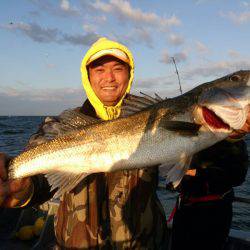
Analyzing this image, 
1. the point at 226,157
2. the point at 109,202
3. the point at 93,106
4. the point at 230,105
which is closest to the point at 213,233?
the point at 226,157

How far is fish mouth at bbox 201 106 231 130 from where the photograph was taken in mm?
3961

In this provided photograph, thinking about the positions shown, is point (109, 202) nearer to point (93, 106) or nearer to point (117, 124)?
point (117, 124)

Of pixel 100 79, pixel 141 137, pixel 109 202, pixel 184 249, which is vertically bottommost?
pixel 184 249

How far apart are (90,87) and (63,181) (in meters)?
1.88

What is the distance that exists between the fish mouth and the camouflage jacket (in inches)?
43.3

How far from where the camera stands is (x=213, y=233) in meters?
4.83

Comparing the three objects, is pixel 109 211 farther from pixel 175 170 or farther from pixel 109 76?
pixel 109 76

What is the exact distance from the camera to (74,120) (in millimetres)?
4516

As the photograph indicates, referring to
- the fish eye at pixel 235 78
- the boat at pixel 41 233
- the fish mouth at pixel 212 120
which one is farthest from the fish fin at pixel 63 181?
the boat at pixel 41 233

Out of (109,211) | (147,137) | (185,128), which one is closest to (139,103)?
(147,137)

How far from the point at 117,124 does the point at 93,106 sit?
3.52 ft

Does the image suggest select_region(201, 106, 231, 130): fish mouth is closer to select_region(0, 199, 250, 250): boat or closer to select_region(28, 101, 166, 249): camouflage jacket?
select_region(28, 101, 166, 249): camouflage jacket

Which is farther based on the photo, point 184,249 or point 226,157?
point 184,249

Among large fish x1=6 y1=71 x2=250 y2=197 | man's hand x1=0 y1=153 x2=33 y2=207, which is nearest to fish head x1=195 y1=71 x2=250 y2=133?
large fish x1=6 y1=71 x2=250 y2=197
